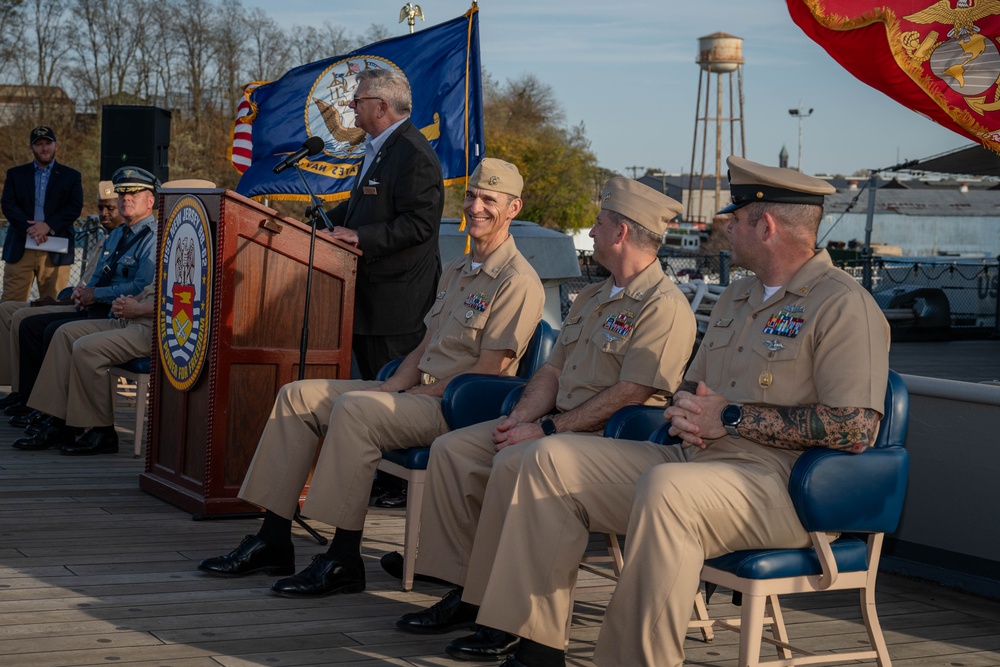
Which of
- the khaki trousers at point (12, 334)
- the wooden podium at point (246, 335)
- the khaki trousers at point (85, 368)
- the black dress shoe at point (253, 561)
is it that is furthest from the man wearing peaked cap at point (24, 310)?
the black dress shoe at point (253, 561)

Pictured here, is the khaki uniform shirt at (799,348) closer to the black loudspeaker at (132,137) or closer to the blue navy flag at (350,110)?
the blue navy flag at (350,110)

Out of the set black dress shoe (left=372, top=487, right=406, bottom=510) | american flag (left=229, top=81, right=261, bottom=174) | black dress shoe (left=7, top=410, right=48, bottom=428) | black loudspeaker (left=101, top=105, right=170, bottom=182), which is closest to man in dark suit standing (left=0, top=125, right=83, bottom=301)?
american flag (left=229, top=81, right=261, bottom=174)

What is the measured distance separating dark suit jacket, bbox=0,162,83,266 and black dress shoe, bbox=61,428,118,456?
345 centimetres

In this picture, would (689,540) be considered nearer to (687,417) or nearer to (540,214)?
(687,417)

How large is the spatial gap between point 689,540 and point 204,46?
37.4 m

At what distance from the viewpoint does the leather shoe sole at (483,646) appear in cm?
324

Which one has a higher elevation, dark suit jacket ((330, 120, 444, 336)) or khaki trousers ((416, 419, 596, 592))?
dark suit jacket ((330, 120, 444, 336))

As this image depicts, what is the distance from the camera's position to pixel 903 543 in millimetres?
4332

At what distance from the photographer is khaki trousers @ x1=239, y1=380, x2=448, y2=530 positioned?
150 inches

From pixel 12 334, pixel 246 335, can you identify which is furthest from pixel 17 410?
pixel 246 335

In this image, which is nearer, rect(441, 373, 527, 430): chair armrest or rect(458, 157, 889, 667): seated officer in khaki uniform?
rect(458, 157, 889, 667): seated officer in khaki uniform

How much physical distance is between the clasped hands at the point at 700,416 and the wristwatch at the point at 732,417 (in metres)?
0.02

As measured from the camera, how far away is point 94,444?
634 centimetres

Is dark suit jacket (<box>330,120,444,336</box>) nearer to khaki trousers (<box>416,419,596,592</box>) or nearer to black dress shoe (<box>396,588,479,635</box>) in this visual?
khaki trousers (<box>416,419,596,592</box>)
